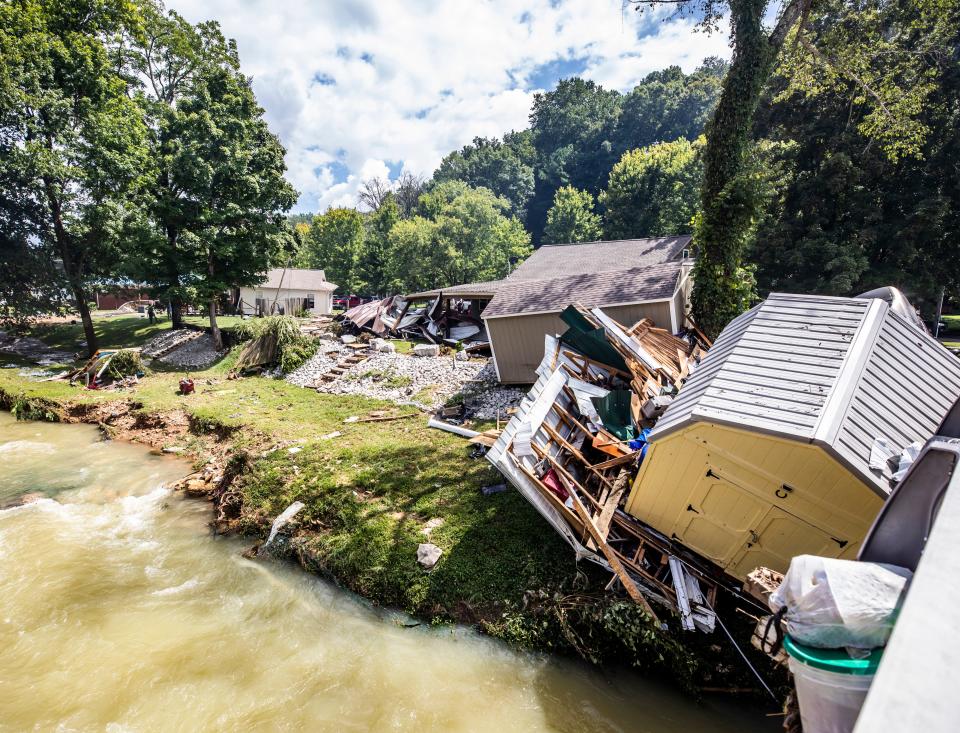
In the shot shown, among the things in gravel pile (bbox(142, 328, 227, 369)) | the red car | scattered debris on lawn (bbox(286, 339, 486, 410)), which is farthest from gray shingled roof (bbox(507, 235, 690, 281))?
the red car

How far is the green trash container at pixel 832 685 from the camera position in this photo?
2172 mm

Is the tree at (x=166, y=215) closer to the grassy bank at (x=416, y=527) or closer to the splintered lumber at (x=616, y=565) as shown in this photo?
the grassy bank at (x=416, y=527)

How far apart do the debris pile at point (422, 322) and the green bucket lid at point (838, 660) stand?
17432mm

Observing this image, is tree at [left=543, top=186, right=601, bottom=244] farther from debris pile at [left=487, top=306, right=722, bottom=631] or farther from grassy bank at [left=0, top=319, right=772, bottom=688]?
grassy bank at [left=0, top=319, right=772, bottom=688]

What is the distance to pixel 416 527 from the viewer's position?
7.26 metres

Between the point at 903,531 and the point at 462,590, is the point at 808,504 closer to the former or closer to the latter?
the point at 903,531

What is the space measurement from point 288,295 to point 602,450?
3378 cm

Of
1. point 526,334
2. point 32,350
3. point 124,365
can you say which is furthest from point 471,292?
point 32,350

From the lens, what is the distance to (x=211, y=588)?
6723 mm

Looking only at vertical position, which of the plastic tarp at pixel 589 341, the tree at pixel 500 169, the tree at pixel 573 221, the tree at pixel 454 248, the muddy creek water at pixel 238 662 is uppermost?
the tree at pixel 500 169

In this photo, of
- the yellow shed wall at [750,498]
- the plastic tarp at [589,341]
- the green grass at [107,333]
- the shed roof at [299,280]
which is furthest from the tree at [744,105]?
the shed roof at [299,280]

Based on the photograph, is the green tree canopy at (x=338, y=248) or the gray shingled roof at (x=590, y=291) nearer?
the gray shingled roof at (x=590, y=291)

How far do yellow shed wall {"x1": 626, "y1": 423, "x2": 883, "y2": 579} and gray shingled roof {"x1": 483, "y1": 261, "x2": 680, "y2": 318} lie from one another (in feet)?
26.3

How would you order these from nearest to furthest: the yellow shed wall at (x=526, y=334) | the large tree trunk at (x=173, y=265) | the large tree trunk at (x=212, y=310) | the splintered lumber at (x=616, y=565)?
the splintered lumber at (x=616, y=565) → the yellow shed wall at (x=526, y=334) → the large tree trunk at (x=173, y=265) → the large tree trunk at (x=212, y=310)
